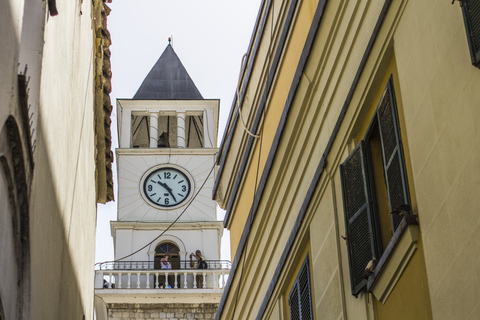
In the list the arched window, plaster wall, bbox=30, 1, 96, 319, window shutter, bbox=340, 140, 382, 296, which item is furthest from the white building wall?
window shutter, bbox=340, 140, 382, 296

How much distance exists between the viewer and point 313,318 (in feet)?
33.2

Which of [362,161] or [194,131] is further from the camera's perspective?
[194,131]

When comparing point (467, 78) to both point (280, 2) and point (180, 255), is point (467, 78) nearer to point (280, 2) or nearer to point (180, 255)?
point (280, 2)

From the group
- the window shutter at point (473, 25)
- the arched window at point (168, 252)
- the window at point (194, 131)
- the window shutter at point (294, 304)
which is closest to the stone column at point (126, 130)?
the window at point (194, 131)

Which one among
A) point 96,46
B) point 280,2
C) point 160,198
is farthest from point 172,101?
point 280,2

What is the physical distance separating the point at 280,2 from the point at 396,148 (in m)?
4.98

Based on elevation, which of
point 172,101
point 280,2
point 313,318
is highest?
point 172,101

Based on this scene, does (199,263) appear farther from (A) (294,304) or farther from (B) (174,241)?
(A) (294,304)

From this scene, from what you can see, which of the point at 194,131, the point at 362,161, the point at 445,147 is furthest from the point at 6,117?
the point at 194,131

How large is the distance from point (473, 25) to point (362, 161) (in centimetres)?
259

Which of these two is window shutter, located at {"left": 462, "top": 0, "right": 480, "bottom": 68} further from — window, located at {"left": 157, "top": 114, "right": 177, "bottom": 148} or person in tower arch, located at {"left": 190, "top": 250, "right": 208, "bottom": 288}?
window, located at {"left": 157, "top": 114, "right": 177, "bottom": 148}

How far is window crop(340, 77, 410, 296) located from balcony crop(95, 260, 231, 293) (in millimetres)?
28215

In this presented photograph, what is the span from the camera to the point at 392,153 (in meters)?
7.70

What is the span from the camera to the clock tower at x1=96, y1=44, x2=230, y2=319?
121 feet
